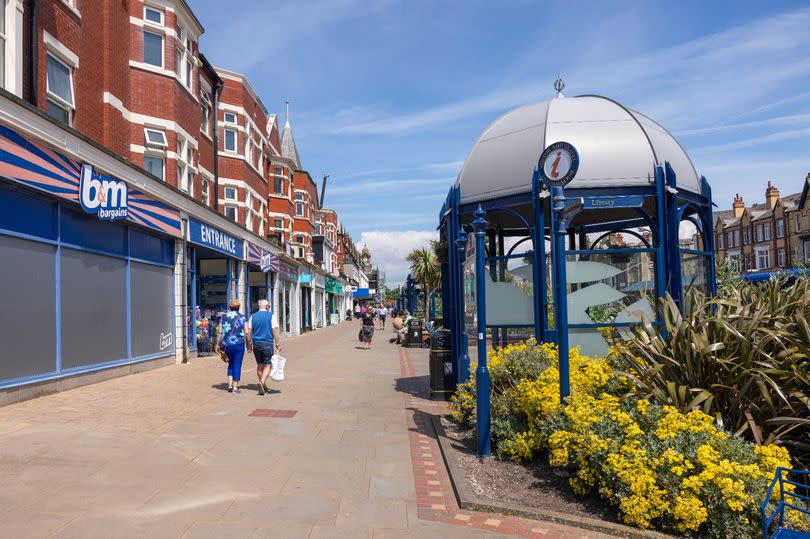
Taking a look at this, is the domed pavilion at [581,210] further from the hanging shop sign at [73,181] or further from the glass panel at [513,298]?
the hanging shop sign at [73,181]

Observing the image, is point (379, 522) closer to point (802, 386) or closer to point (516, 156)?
point (802, 386)

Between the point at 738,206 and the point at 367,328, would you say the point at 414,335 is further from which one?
the point at 738,206

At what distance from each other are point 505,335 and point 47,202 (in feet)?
26.9

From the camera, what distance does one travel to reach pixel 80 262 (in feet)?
38.8

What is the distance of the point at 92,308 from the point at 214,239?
26.1 feet

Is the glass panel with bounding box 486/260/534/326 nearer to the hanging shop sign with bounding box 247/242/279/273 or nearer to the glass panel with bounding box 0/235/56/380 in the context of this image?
the glass panel with bounding box 0/235/56/380

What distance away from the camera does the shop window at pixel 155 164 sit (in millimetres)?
17481

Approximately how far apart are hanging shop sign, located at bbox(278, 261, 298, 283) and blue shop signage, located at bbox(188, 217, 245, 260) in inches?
331

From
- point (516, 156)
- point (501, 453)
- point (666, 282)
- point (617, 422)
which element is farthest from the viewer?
point (516, 156)

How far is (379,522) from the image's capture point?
4945 mm

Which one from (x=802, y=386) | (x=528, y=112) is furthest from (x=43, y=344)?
(x=802, y=386)

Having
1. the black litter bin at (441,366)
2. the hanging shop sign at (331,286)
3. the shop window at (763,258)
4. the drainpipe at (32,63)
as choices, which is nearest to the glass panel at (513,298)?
the black litter bin at (441,366)

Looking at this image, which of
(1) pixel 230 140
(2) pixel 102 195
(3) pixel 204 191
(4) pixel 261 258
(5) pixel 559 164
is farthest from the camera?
(4) pixel 261 258

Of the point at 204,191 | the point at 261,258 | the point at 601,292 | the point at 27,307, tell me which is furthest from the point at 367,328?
the point at 601,292
